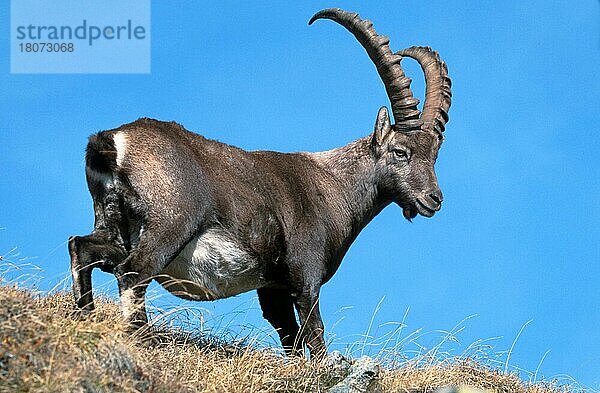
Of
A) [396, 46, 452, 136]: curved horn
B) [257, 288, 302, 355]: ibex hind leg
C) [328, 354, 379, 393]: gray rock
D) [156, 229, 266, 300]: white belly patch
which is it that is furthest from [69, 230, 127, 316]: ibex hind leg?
[396, 46, 452, 136]: curved horn

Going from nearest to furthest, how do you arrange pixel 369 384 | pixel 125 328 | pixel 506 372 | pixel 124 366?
pixel 124 366
pixel 125 328
pixel 369 384
pixel 506 372

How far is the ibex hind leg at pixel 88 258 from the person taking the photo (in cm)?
919

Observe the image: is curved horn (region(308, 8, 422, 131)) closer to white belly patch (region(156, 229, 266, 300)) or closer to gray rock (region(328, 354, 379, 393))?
white belly patch (region(156, 229, 266, 300))

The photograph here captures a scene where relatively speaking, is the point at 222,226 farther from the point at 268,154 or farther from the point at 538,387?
the point at 538,387

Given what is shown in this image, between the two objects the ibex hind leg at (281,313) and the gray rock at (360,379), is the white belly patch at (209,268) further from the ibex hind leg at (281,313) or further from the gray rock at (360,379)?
the gray rock at (360,379)

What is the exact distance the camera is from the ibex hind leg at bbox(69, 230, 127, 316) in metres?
9.19

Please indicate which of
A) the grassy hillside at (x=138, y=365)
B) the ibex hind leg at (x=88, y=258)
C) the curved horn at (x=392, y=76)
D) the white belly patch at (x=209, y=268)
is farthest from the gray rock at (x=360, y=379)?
the curved horn at (x=392, y=76)

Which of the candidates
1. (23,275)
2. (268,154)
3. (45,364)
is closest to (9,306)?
(45,364)

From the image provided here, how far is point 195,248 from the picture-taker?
9773 mm

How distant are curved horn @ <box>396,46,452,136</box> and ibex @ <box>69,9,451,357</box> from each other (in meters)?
0.01

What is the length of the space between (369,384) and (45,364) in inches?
127

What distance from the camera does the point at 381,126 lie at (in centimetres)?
1178

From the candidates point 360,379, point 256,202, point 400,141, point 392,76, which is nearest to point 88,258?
point 256,202

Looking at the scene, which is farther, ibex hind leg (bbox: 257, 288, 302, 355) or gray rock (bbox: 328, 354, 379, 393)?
ibex hind leg (bbox: 257, 288, 302, 355)
